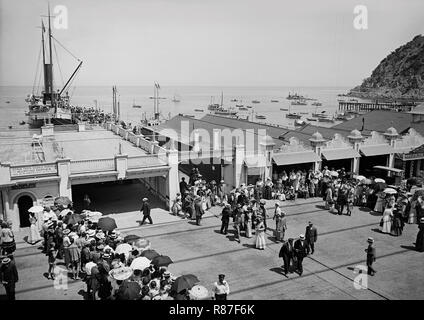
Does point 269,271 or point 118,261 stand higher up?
point 118,261

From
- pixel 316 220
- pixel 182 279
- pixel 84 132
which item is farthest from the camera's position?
pixel 84 132

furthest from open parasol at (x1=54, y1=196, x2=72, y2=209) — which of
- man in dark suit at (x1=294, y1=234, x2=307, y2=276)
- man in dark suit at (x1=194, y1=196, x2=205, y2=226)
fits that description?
man in dark suit at (x1=294, y1=234, x2=307, y2=276)

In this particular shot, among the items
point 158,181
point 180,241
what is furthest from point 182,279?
point 158,181

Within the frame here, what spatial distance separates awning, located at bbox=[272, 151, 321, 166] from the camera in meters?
23.9

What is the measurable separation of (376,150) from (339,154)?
313cm

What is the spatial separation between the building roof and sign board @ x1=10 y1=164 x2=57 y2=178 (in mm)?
24473

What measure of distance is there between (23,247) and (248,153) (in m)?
12.9

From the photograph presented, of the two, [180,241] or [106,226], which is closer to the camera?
[106,226]

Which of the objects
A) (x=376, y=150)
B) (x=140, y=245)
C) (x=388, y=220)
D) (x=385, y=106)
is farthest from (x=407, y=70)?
(x=140, y=245)

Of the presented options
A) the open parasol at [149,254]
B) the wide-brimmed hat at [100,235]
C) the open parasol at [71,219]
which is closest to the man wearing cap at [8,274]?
the wide-brimmed hat at [100,235]

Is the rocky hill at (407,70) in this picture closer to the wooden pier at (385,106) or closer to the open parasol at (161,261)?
the wooden pier at (385,106)

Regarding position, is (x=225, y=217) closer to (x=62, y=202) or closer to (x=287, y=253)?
(x=287, y=253)

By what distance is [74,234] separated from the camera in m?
13.9

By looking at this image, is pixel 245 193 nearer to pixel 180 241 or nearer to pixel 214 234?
pixel 214 234
